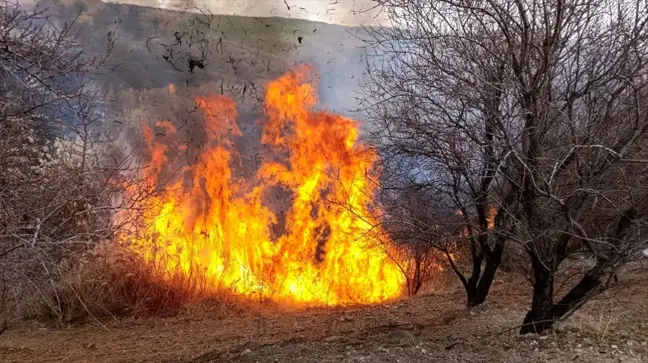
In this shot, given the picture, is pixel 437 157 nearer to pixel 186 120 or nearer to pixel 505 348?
pixel 505 348

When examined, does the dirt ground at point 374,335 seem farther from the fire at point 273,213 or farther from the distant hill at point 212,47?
the distant hill at point 212,47

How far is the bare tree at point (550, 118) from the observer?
4441 mm

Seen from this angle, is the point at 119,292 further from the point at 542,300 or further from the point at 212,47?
the point at 542,300

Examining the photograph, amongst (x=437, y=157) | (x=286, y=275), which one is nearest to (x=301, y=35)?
(x=286, y=275)

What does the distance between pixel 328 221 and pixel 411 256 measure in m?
1.74

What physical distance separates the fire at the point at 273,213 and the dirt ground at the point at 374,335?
3.95 feet

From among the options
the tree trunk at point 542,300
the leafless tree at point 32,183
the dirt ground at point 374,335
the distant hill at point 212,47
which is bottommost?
the dirt ground at point 374,335

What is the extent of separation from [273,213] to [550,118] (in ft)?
23.5

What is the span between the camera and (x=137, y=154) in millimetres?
11539

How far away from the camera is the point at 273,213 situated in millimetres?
11133

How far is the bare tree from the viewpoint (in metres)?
4.44

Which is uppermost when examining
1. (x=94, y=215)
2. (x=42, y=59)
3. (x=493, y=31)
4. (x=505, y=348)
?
(x=493, y=31)

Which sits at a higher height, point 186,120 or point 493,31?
point 186,120

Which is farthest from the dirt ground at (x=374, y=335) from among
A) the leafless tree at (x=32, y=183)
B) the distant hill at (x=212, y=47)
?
the distant hill at (x=212, y=47)
